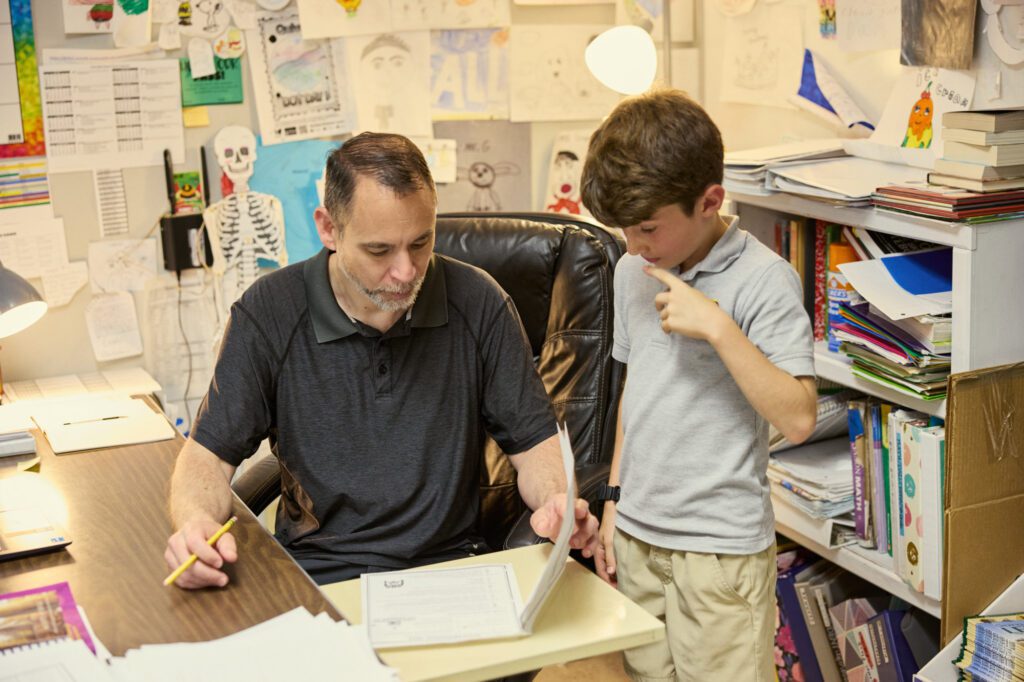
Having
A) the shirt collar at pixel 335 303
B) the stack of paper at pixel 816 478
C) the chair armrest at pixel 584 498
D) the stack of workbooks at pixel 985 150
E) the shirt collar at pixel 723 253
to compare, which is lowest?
the stack of paper at pixel 816 478

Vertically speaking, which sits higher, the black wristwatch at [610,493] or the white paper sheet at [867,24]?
the white paper sheet at [867,24]

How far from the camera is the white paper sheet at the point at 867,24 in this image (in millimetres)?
2377

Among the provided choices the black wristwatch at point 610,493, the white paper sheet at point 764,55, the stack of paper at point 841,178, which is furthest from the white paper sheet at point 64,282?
the white paper sheet at point 764,55

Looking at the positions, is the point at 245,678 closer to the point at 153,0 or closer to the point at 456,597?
the point at 456,597

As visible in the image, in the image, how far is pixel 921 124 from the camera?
2295 millimetres

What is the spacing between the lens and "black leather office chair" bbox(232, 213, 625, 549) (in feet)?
7.00

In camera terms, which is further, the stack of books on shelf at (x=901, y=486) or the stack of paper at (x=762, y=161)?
the stack of paper at (x=762, y=161)

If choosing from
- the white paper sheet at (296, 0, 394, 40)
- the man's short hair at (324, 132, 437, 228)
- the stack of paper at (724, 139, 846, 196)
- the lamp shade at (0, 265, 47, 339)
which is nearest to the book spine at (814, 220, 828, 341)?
the stack of paper at (724, 139, 846, 196)

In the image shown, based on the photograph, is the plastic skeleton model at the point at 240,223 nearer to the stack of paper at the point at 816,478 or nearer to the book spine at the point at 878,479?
the stack of paper at the point at 816,478

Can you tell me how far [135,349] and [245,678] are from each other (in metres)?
1.66

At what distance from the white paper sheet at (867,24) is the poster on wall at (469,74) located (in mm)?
880

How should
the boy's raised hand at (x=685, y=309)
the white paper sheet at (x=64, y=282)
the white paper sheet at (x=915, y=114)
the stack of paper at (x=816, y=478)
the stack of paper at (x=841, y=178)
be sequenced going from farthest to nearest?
the white paper sheet at (x=64, y=282)
the stack of paper at (x=816, y=478)
the white paper sheet at (x=915, y=114)
the stack of paper at (x=841, y=178)
the boy's raised hand at (x=685, y=309)

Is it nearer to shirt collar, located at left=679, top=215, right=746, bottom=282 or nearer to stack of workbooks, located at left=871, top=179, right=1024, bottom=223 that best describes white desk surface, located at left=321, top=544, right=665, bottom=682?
shirt collar, located at left=679, top=215, right=746, bottom=282

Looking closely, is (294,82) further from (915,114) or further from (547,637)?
(547,637)
